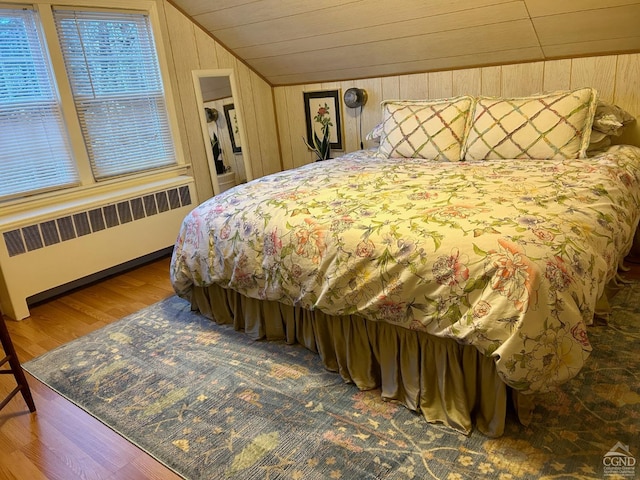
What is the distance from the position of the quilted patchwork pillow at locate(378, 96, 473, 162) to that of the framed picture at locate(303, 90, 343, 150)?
0.89 m

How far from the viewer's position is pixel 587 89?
262cm

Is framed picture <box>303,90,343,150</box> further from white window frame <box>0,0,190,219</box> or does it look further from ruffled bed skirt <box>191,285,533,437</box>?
ruffled bed skirt <box>191,285,533,437</box>

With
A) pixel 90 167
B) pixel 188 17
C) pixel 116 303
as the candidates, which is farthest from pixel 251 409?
pixel 188 17

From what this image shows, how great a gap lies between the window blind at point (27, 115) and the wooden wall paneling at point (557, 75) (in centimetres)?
319

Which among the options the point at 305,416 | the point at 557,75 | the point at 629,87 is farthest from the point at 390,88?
the point at 305,416

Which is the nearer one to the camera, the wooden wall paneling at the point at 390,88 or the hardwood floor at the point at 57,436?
the hardwood floor at the point at 57,436

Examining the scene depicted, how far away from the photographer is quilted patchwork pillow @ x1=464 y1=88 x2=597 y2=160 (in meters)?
2.58

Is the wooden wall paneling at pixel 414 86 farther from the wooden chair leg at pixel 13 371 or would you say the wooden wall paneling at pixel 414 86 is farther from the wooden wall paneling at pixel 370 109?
the wooden chair leg at pixel 13 371

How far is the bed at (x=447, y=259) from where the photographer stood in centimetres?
145

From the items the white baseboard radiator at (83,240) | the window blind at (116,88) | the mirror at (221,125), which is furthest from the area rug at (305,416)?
the mirror at (221,125)

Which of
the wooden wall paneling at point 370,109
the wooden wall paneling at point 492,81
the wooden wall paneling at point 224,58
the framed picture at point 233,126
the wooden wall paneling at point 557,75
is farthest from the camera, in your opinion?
the framed picture at point 233,126

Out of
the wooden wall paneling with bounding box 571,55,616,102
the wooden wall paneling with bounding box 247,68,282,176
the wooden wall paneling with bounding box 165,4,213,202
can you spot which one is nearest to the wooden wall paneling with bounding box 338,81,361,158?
the wooden wall paneling with bounding box 247,68,282,176

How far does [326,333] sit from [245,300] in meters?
0.54

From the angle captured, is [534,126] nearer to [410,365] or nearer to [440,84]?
[440,84]
